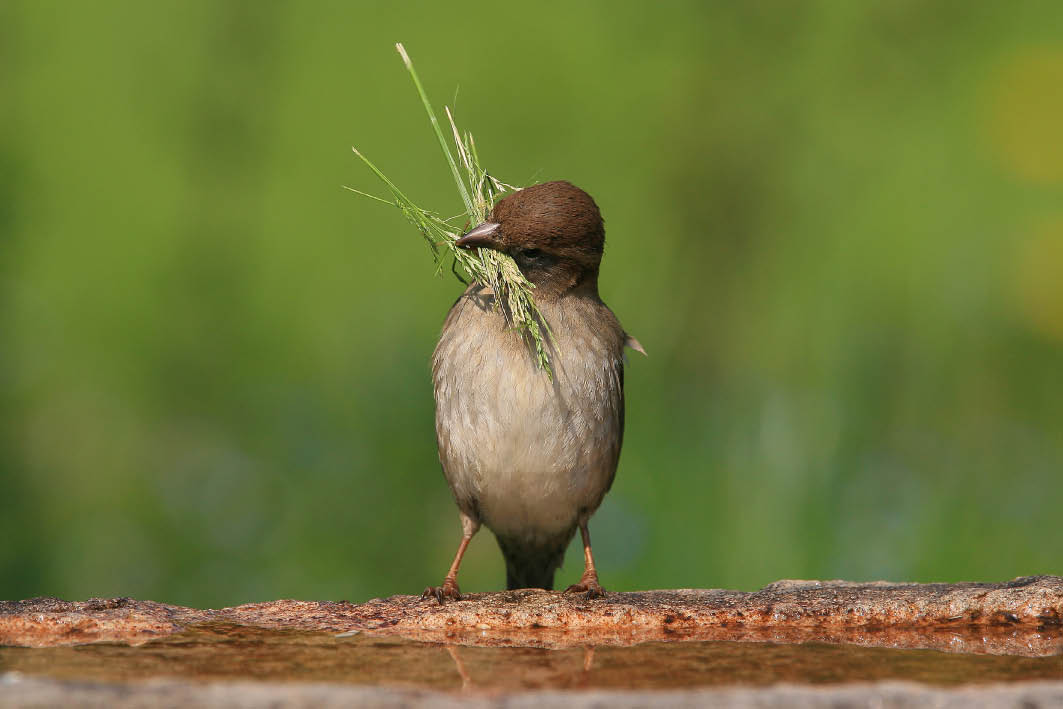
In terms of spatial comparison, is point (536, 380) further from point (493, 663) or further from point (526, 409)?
point (493, 663)

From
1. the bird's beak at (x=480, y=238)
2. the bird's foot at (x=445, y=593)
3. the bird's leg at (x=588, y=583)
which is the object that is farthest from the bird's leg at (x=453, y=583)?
the bird's beak at (x=480, y=238)

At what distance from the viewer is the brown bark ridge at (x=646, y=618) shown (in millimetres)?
3664

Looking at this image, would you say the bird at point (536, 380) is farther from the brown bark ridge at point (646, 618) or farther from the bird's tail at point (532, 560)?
the brown bark ridge at point (646, 618)

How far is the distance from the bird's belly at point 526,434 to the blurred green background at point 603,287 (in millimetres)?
781

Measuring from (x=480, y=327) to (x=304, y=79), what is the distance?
4.58m

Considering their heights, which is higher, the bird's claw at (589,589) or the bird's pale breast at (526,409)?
the bird's pale breast at (526,409)

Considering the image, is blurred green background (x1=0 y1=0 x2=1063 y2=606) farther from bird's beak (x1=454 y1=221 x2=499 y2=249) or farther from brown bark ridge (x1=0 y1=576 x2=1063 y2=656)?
brown bark ridge (x1=0 y1=576 x2=1063 y2=656)

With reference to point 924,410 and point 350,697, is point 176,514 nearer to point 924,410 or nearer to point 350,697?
point 924,410

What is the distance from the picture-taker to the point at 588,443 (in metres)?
4.69

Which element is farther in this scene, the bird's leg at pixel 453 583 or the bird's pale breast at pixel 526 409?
the bird's pale breast at pixel 526 409

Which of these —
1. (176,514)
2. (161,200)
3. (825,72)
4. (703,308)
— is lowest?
(176,514)

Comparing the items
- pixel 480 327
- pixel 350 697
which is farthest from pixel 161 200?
pixel 350 697

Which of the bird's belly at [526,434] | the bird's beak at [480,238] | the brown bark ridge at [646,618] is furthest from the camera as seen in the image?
the bird's belly at [526,434]

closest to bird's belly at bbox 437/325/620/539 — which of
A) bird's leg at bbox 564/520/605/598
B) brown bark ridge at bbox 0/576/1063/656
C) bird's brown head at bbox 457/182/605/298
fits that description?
bird's leg at bbox 564/520/605/598
